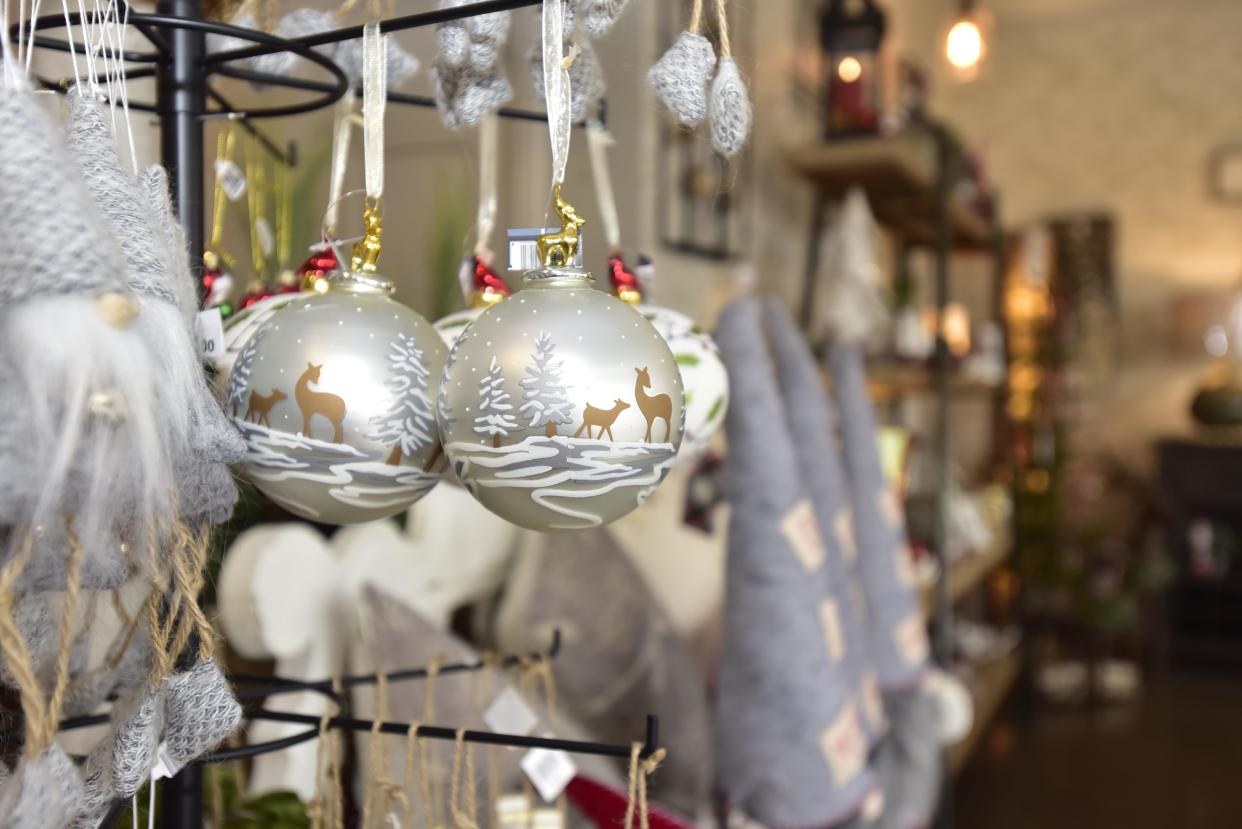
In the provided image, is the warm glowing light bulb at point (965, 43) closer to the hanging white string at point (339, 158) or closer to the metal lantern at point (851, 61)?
the metal lantern at point (851, 61)

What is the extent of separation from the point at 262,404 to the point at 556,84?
21 centimetres

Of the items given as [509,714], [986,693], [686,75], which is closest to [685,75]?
[686,75]

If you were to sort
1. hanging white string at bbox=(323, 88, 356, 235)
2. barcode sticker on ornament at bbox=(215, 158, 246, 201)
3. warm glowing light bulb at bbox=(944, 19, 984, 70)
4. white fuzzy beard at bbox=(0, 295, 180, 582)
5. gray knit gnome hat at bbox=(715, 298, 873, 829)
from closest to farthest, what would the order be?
white fuzzy beard at bbox=(0, 295, 180, 582), hanging white string at bbox=(323, 88, 356, 235), barcode sticker on ornament at bbox=(215, 158, 246, 201), gray knit gnome hat at bbox=(715, 298, 873, 829), warm glowing light bulb at bbox=(944, 19, 984, 70)

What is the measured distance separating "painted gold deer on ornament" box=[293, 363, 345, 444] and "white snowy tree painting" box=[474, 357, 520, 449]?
0.08 meters

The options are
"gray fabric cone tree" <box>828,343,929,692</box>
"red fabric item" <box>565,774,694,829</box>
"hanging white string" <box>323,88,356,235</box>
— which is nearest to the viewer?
"hanging white string" <box>323,88,356,235</box>

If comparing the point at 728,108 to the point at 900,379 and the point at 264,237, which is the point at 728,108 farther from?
the point at 900,379

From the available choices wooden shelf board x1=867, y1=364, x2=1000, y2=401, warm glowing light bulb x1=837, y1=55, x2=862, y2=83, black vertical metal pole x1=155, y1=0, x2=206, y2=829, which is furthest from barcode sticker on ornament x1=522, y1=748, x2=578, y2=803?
warm glowing light bulb x1=837, y1=55, x2=862, y2=83

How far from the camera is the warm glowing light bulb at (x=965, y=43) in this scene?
254cm

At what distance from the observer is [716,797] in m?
1.26

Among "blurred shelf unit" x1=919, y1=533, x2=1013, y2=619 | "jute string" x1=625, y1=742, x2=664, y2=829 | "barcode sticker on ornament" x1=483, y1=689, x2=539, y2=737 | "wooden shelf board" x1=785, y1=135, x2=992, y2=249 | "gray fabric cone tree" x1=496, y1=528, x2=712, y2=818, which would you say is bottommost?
"blurred shelf unit" x1=919, y1=533, x2=1013, y2=619

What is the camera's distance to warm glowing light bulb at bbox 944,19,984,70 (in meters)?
2.54

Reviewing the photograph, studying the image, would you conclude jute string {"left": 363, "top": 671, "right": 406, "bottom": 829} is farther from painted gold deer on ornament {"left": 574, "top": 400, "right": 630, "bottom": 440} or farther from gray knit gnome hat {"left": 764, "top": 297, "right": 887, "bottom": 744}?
gray knit gnome hat {"left": 764, "top": 297, "right": 887, "bottom": 744}

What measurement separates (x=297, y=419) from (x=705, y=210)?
1593 millimetres

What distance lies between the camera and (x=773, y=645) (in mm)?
1168
